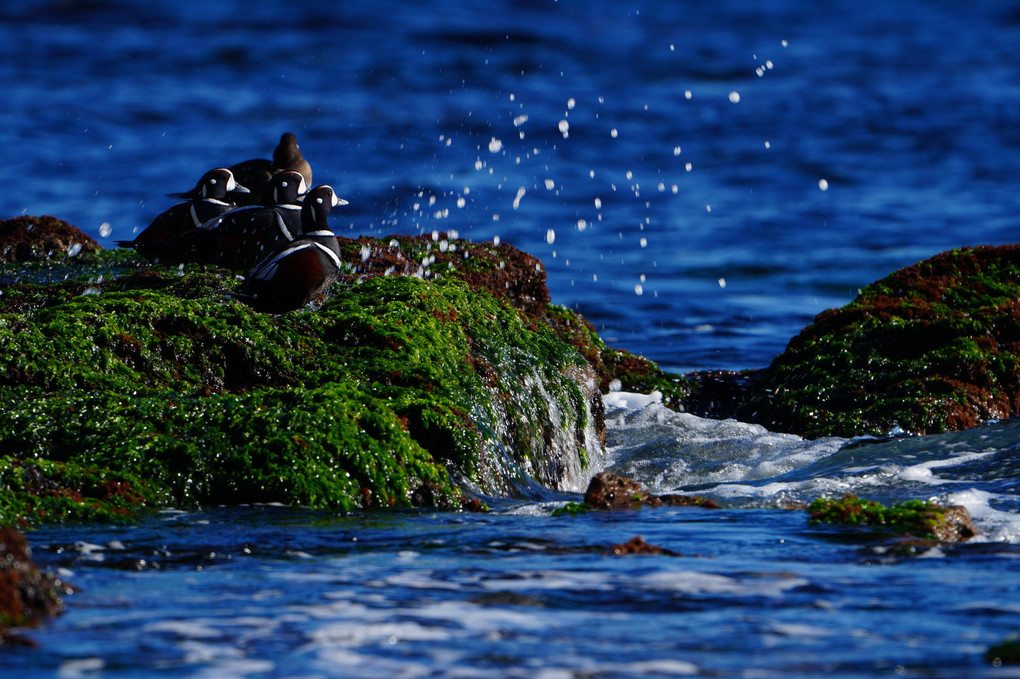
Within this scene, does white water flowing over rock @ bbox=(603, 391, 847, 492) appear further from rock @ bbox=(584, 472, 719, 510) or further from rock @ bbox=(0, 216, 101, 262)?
rock @ bbox=(0, 216, 101, 262)

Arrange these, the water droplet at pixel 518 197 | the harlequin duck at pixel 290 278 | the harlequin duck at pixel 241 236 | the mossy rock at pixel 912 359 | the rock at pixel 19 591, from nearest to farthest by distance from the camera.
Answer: the rock at pixel 19 591 → the harlequin duck at pixel 290 278 → the harlequin duck at pixel 241 236 → the mossy rock at pixel 912 359 → the water droplet at pixel 518 197

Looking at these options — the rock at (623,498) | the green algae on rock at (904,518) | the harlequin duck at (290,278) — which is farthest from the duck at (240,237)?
the green algae on rock at (904,518)

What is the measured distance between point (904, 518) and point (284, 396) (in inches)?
129

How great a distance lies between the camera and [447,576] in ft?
13.8

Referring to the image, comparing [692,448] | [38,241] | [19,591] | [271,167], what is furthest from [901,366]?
[38,241]

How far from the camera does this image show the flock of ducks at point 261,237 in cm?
728

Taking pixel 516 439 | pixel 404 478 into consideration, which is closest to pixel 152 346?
pixel 404 478

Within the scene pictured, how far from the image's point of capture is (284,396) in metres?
5.89

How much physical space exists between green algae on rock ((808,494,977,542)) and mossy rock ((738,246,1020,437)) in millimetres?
3392

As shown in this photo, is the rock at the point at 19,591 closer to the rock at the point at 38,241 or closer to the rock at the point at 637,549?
the rock at the point at 637,549

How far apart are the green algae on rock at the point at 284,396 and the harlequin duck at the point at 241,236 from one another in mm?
218

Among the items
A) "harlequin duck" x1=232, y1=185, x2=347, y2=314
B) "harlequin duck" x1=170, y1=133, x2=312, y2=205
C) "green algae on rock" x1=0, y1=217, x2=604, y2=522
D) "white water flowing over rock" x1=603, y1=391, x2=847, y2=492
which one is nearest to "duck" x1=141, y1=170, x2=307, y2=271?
"green algae on rock" x1=0, y1=217, x2=604, y2=522

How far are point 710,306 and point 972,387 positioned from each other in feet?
33.6

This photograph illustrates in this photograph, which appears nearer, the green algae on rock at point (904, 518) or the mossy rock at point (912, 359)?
the green algae on rock at point (904, 518)
